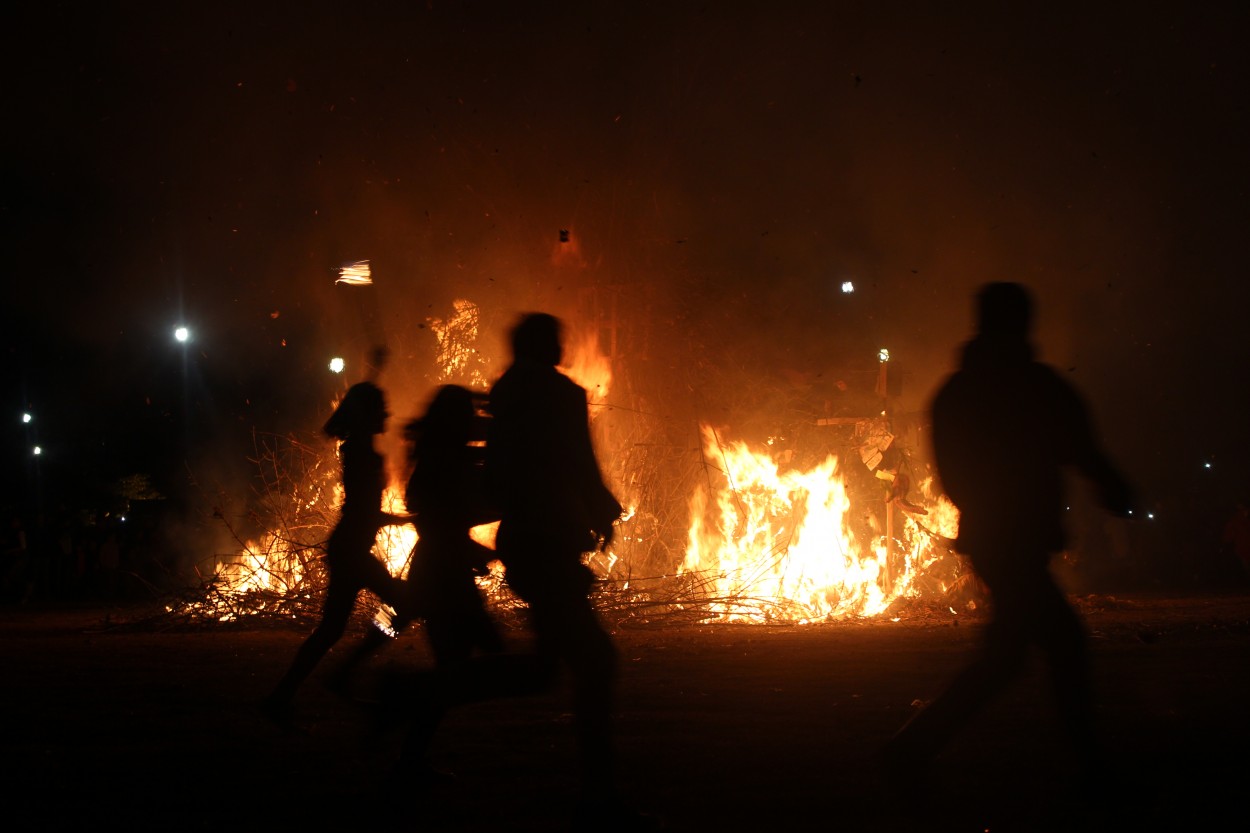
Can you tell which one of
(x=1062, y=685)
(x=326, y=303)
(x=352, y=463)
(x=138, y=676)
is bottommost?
(x=138, y=676)

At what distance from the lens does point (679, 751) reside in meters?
4.50

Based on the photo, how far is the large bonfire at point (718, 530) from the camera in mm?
11023

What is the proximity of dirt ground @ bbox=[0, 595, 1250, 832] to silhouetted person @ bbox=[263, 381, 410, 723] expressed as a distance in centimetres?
42

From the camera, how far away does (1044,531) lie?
139 inches

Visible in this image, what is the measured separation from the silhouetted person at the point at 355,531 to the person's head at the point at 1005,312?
2869mm

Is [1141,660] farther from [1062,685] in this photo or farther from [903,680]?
[1062,685]

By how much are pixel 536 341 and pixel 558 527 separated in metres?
0.71

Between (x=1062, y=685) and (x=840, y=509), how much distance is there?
8.60 m

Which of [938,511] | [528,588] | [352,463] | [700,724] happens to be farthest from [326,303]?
[528,588]

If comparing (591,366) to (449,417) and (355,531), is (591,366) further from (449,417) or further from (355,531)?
(449,417)

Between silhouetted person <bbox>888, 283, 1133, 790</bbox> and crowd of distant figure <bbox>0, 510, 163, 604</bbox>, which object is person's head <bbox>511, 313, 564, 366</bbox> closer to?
silhouetted person <bbox>888, 283, 1133, 790</bbox>

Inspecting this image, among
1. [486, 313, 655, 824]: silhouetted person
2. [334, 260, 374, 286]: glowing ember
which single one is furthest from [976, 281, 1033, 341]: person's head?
[334, 260, 374, 286]: glowing ember

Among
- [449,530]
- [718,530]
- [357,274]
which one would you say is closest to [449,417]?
[449,530]

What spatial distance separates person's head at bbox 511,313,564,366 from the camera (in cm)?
369
